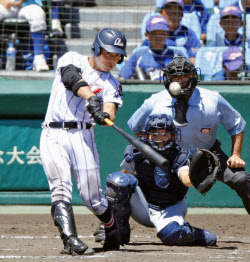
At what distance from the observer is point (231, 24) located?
774 cm

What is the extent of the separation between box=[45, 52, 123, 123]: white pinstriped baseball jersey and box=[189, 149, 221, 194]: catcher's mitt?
702 mm

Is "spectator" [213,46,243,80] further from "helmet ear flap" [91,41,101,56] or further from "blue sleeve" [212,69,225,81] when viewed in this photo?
"helmet ear flap" [91,41,101,56]

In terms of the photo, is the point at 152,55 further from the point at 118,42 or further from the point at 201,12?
the point at 118,42

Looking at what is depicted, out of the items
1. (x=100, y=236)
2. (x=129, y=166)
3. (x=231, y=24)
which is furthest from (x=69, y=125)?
(x=231, y=24)

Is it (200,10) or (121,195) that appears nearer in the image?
(121,195)

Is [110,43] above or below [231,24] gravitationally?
above

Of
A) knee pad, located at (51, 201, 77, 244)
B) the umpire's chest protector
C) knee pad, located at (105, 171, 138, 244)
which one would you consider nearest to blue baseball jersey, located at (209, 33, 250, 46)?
the umpire's chest protector

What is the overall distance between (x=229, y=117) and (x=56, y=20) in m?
3.47

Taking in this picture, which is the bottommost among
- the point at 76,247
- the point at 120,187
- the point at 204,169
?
the point at 76,247

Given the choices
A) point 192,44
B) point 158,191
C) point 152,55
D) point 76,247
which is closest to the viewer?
point 76,247

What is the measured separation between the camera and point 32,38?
7.77 metres

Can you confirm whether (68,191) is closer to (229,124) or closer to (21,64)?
(229,124)

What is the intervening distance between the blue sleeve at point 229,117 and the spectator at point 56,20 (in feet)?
10.6

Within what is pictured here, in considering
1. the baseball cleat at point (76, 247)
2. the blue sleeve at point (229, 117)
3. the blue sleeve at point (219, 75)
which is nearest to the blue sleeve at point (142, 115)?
the blue sleeve at point (229, 117)
